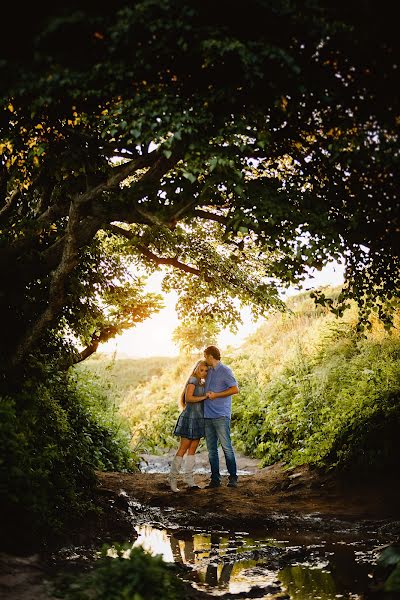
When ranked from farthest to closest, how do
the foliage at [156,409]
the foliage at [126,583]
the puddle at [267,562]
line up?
the foliage at [156,409], the puddle at [267,562], the foliage at [126,583]

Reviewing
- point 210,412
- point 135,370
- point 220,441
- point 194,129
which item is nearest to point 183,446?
point 220,441

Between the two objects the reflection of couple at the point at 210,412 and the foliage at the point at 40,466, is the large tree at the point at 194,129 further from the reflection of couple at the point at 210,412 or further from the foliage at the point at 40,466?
the reflection of couple at the point at 210,412

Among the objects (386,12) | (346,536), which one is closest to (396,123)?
(386,12)

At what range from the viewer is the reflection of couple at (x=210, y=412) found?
906 cm

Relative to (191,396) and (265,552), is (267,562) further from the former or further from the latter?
(191,396)

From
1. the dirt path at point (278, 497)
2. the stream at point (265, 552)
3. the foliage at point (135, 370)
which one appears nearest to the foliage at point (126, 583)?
the stream at point (265, 552)

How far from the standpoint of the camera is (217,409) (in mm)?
9094

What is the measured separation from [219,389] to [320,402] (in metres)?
3.21

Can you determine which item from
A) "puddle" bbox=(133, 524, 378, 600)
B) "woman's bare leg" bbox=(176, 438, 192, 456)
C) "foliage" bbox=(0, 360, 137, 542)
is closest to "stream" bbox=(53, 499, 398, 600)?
"puddle" bbox=(133, 524, 378, 600)

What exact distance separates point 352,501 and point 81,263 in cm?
604

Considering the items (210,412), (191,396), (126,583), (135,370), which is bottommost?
(126,583)

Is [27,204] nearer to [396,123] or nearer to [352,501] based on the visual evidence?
[396,123]

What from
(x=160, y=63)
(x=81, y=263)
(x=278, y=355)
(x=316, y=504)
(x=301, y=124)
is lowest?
(x=316, y=504)

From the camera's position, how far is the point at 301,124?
614 cm
